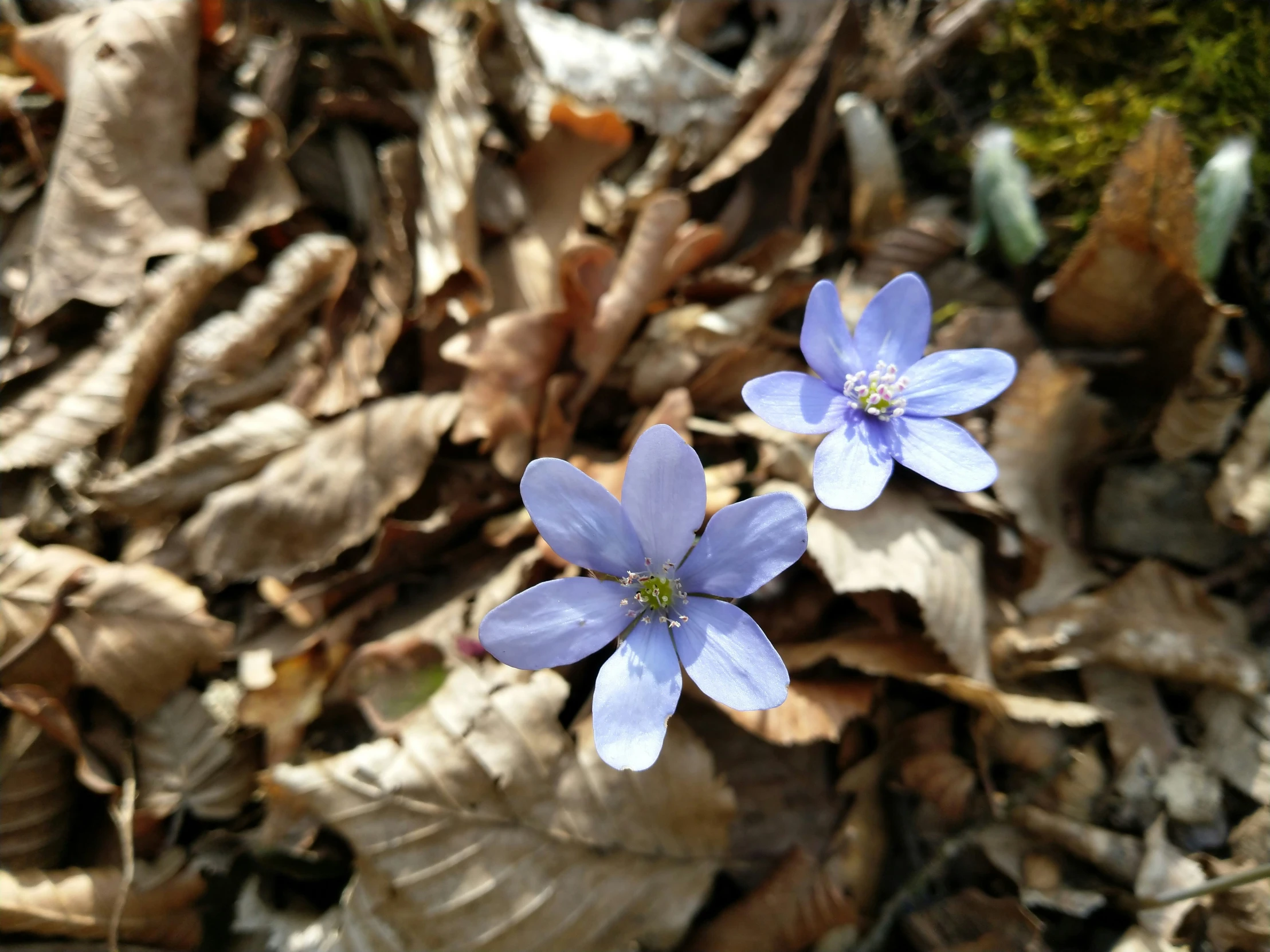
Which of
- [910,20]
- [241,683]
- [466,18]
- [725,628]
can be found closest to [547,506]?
[725,628]

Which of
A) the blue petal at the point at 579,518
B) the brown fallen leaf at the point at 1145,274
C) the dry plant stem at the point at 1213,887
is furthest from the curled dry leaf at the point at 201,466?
the dry plant stem at the point at 1213,887

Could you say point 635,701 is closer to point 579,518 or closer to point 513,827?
point 579,518

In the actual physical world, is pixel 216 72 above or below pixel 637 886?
above

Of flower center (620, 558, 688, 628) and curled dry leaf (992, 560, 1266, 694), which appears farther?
curled dry leaf (992, 560, 1266, 694)

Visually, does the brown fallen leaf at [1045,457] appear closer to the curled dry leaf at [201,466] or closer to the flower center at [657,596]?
the flower center at [657,596]

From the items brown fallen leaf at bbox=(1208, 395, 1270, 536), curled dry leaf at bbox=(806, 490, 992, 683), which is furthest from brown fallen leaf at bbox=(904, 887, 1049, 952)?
brown fallen leaf at bbox=(1208, 395, 1270, 536)

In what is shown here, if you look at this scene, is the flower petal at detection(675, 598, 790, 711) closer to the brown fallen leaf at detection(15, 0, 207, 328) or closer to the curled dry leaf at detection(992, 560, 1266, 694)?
the curled dry leaf at detection(992, 560, 1266, 694)

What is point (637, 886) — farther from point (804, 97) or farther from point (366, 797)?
point (804, 97)
